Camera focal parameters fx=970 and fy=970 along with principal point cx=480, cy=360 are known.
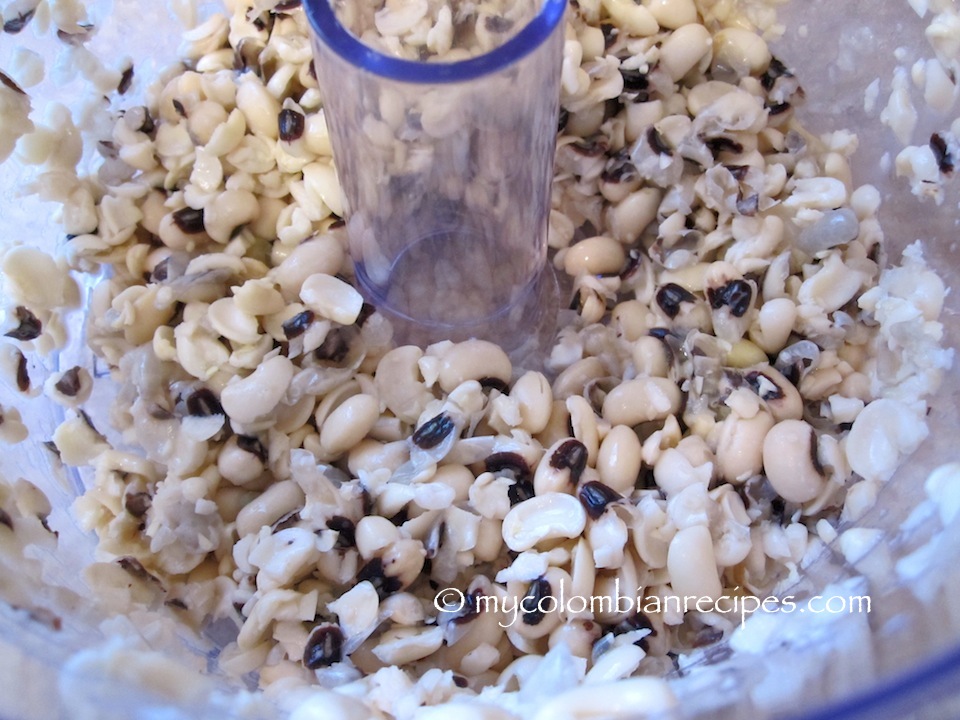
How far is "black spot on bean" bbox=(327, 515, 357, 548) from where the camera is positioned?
24.0 inches

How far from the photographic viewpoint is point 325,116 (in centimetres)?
70

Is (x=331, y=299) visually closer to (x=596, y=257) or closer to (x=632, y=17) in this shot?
(x=596, y=257)

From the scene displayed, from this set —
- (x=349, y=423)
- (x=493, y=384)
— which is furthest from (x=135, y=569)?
(x=493, y=384)

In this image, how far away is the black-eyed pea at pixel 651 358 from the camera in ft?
2.28

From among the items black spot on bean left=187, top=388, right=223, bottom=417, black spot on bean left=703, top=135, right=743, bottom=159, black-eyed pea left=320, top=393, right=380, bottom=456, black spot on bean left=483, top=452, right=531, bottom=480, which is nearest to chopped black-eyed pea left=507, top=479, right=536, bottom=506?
black spot on bean left=483, top=452, right=531, bottom=480

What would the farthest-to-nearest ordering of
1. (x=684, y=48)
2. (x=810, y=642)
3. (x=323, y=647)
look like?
1. (x=684, y=48)
2. (x=323, y=647)
3. (x=810, y=642)

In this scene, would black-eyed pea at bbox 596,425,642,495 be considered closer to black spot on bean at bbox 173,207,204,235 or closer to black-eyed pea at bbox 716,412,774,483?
black-eyed pea at bbox 716,412,774,483

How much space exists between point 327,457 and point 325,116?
25 cm

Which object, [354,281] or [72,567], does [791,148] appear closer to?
[354,281]

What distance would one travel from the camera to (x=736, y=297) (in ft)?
2.25

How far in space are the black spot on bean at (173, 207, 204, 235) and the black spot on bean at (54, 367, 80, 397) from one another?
0.13 metres

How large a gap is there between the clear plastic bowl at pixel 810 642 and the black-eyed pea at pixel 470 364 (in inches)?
9.2

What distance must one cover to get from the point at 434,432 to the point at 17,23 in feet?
1.48

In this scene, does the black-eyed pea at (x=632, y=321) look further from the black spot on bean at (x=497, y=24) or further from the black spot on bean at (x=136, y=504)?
the black spot on bean at (x=136, y=504)
